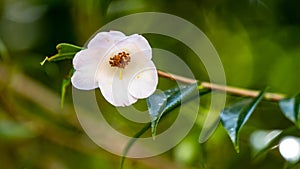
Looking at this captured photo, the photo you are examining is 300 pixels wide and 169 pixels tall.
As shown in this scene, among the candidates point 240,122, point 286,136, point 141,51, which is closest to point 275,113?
point 286,136

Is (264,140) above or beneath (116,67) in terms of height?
beneath

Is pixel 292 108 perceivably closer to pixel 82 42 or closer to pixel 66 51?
pixel 66 51

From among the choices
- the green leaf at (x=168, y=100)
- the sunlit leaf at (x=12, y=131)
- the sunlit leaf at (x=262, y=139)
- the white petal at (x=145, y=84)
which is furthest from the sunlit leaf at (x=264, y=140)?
the sunlit leaf at (x=12, y=131)

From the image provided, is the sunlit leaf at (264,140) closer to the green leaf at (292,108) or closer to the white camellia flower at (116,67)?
the green leaf at (292,108)

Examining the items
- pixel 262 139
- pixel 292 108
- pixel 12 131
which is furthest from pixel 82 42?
pixel 292 108

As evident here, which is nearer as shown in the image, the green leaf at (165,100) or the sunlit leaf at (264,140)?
the green leaf at (165,100)

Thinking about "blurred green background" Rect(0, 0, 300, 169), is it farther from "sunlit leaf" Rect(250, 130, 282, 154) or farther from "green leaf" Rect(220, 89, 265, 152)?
"green leaf" Rect(220, 89, 265, 152)

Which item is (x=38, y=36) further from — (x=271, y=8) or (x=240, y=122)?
(x=240, y=122)
